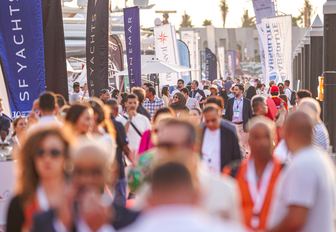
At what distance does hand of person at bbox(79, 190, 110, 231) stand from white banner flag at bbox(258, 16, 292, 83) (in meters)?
32.2

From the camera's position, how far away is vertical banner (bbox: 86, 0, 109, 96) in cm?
2125

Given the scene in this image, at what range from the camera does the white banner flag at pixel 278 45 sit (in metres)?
37.3

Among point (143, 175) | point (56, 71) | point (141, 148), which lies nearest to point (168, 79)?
point (56, 71)

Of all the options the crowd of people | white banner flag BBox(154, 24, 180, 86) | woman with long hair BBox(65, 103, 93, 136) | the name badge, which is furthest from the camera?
white banner flag BBox(154, 24, 180, 86)

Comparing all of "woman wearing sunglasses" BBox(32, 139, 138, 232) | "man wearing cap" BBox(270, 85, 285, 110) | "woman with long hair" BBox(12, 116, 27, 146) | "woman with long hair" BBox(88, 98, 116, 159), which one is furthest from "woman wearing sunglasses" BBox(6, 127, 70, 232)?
"man wearing cap" BBox(270, 85, 285, 110)

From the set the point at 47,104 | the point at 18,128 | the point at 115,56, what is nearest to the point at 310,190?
the point at 47,104

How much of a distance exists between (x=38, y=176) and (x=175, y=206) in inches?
95.9

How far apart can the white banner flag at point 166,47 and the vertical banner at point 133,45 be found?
48.3ft

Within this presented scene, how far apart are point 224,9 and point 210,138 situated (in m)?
143

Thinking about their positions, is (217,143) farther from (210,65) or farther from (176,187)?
(210,65)

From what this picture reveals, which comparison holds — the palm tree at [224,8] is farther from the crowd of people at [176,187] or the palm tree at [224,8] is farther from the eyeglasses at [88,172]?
the eyeglasses at [88,172]

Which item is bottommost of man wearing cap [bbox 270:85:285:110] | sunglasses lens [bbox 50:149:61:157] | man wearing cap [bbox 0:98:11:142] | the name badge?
the name badge

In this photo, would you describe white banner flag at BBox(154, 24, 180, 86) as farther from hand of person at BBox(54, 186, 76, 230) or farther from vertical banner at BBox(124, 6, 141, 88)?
hand of person at BBox(54, 186, 76, 230)

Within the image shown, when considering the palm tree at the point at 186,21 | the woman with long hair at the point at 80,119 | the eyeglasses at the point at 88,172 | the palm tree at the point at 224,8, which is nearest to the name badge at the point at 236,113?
the woman with long hair at the point at 80,119
